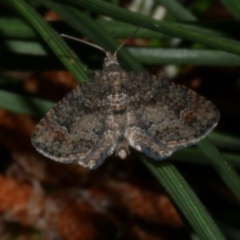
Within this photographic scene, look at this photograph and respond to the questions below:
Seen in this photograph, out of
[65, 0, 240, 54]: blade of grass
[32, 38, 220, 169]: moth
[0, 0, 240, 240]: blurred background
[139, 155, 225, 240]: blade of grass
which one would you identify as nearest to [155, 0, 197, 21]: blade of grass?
[0, 0, 240, 240]: blurred background

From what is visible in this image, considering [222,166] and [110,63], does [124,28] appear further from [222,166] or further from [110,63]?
[222,166]

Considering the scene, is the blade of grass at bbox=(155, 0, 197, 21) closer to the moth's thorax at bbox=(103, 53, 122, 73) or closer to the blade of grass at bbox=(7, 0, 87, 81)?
the moth's thorax at bbox=(103, 53, 122, 73)

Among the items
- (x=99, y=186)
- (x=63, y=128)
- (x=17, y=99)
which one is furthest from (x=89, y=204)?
(x=17, y=99)

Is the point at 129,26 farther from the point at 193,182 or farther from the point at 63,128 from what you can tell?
the point at 193,182

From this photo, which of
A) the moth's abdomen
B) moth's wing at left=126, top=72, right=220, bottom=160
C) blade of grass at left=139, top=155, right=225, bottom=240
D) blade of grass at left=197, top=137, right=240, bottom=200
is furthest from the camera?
the moth's abdomen

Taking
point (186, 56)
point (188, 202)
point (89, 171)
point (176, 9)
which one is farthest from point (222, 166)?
point (89, 171)

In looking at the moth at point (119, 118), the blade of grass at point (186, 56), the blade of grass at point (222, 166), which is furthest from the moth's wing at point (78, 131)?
the blade of grass at point (222, 166)
